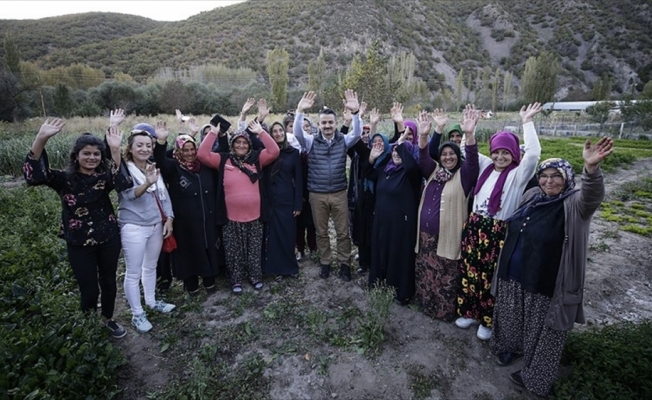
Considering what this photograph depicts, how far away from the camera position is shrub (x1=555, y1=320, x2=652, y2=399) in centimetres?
243

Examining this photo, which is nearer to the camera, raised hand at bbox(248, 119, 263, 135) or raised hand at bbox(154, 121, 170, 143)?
raised hand at bbox(154, 121, 170, 143)

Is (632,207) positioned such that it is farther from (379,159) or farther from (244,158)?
(244,158)

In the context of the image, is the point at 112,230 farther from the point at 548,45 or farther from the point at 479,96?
the point at 548,45

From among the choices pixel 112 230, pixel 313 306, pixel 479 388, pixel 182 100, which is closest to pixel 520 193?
pixel 479 388

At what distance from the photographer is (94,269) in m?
2.93

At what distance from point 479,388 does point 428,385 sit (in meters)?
0.40

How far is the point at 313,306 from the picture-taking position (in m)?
3.83

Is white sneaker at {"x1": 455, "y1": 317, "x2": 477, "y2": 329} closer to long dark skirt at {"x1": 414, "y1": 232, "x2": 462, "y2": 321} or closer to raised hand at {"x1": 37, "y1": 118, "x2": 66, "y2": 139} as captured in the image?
long dark skirt at {"x1": 414, "y1": 232, "x2": 462, "y2": 321}

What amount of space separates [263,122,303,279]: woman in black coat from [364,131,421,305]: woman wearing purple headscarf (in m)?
1.02

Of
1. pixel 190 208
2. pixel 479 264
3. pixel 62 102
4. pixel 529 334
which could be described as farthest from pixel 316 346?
pixel 62 102

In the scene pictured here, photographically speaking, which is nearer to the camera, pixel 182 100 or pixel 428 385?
pixel 428 385

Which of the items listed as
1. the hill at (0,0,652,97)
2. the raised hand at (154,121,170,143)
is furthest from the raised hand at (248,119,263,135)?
the hill at (0,0,652,97)

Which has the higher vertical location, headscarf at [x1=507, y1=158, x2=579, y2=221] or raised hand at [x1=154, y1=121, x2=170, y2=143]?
raised hand at [x1=154, y1=121, x2=170, y2=143]

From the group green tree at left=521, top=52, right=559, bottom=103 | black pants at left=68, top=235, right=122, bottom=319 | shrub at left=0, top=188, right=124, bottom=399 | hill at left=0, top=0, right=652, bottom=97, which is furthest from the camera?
hill at left=0, top=0, right=652, bottom=97
